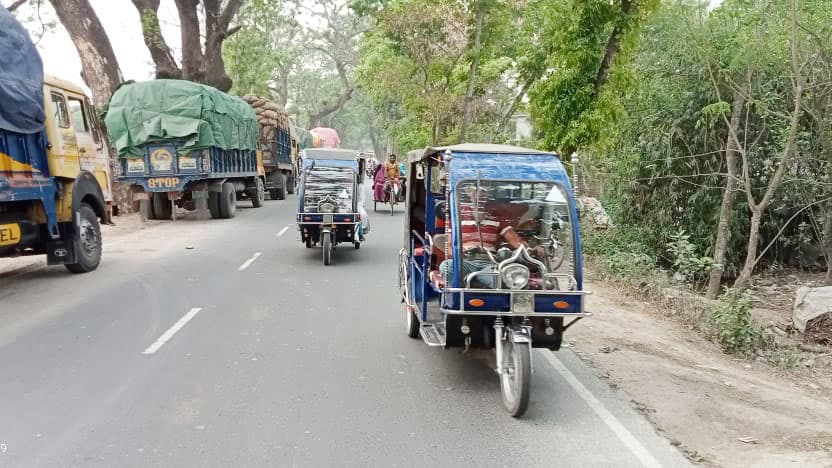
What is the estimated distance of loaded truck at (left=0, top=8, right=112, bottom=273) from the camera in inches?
338

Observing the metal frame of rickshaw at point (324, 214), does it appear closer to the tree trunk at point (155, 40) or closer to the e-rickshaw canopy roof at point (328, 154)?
the e-rickshaw canopy roof at point (328, 154)

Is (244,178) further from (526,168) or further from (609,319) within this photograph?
(526,168)

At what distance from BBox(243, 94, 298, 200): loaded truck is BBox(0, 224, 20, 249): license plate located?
16.7 metres

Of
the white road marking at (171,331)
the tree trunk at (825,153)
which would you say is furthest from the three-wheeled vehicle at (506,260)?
the tree trunk at (825,153)

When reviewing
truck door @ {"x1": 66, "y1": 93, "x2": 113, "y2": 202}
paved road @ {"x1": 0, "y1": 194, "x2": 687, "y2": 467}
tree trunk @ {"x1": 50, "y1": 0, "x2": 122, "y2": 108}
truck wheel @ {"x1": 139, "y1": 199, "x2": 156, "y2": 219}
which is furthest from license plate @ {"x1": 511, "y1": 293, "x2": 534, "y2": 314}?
tree trunk @ {"x1": 50, "y1": 0, "x2": 122, "y2": 108}

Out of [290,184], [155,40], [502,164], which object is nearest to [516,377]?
[502,164]

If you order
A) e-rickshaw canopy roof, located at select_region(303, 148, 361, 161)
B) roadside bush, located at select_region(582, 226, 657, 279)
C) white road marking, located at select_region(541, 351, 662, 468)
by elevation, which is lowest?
white road marking, located at select_region(541, 351, 662, 468)

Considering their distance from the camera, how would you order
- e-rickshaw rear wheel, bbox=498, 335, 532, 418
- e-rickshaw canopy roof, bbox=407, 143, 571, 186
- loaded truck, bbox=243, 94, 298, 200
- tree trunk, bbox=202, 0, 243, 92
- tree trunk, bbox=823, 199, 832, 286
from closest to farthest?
e-rickshaw rear wheel, bbox=498, 335, 532, 418, e-rickshaw canopy roof, bbox=407, 143, 571, 186, tree trunk, bbox=823, 199, 832, 286, tree trunk, bbox=202, 0, 243, 92, loaded truck, bbox=243, 94, 298, 200

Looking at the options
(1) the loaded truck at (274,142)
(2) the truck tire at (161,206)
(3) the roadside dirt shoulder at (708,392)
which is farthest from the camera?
(1) the loaded truck at (274,142)

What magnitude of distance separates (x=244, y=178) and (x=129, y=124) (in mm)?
5720

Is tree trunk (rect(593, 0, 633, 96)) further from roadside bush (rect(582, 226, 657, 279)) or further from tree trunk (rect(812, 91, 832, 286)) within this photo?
tree trunk (rect(812, 91, 832, 286))

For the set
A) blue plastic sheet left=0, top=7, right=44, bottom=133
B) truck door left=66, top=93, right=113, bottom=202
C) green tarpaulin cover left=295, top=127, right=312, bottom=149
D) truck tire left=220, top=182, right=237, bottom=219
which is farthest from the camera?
green tarpaulin cover left=295, top=127, right=312, bottom=149

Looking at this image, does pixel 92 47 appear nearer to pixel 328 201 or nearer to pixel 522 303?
pixel 328 201

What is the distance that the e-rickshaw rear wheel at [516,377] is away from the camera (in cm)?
472
